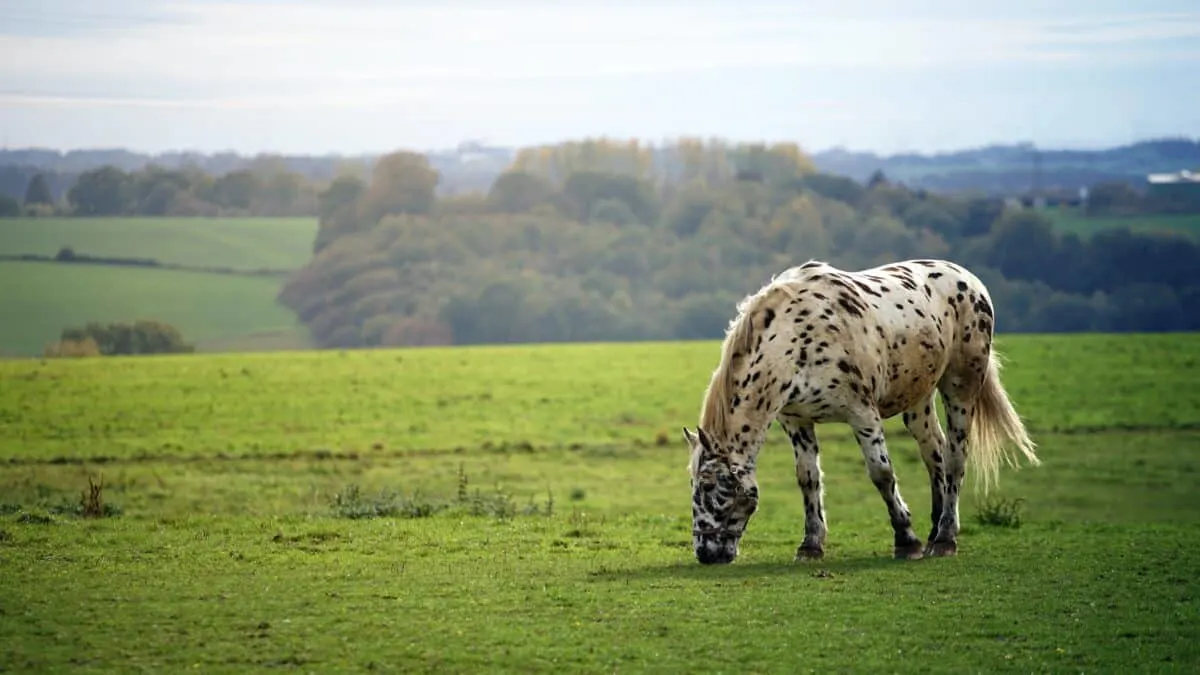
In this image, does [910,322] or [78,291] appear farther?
[78,291]

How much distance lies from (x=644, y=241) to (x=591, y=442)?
83969mm

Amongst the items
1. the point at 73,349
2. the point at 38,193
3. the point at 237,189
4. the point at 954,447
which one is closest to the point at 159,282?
the point at 38,193

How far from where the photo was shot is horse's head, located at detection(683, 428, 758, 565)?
13117 mm

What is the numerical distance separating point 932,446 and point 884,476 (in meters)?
1.05

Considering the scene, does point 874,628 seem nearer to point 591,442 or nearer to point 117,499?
point 117,499

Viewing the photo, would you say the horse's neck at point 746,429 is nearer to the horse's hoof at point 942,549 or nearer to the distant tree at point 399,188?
the horse's hoof at point 942,549

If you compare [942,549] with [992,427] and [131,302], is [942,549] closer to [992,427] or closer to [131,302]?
[992,427]

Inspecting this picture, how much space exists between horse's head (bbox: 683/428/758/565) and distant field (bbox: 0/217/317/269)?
9215cm

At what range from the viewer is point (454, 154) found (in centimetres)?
15438

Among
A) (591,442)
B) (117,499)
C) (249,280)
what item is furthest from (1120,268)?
(117,499)

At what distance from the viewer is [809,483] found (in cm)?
1385

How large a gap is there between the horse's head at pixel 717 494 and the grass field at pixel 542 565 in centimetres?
28

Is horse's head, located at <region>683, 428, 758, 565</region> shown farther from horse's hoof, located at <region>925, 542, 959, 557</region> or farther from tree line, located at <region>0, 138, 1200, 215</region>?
tree line, located at <region>0, 138, 1200, 215</region>

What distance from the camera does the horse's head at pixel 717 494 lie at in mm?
13117
